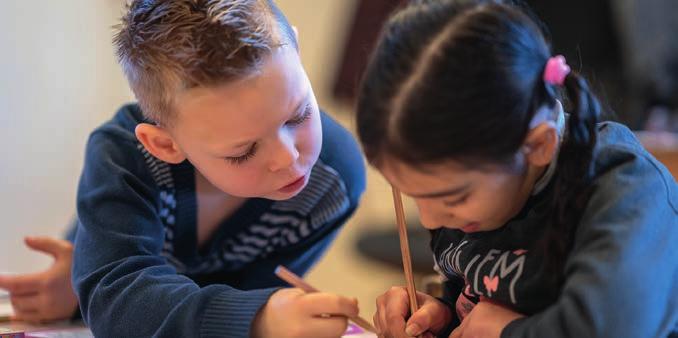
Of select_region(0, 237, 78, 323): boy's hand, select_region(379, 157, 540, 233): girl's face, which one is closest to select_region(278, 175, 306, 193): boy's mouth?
select_region(379, 157, 540, 233): girl's face

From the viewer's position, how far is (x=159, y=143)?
0.86m

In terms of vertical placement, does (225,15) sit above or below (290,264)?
above

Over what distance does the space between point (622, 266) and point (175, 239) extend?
585mm

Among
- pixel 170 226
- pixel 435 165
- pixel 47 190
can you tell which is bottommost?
pixel 47 190

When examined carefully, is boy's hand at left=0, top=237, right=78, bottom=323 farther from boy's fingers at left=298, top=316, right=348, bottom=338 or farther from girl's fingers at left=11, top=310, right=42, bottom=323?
boy's fingers at left=298, top=316, right=348, bottom=338

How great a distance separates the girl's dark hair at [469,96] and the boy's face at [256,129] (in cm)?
16

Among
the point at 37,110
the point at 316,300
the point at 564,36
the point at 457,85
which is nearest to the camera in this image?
the point at 457,85

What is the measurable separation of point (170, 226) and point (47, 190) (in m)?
1.11

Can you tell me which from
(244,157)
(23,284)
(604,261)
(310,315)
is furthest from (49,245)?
(604,261)

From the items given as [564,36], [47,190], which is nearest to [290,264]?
[47,190]

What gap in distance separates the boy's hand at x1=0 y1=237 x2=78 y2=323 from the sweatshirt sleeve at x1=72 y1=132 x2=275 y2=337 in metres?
0.20

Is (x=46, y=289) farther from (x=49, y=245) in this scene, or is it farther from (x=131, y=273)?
(x=131, y=273)

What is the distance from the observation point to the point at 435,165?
588 mm

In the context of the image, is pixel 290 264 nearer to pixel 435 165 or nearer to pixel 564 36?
pixel 435 165
